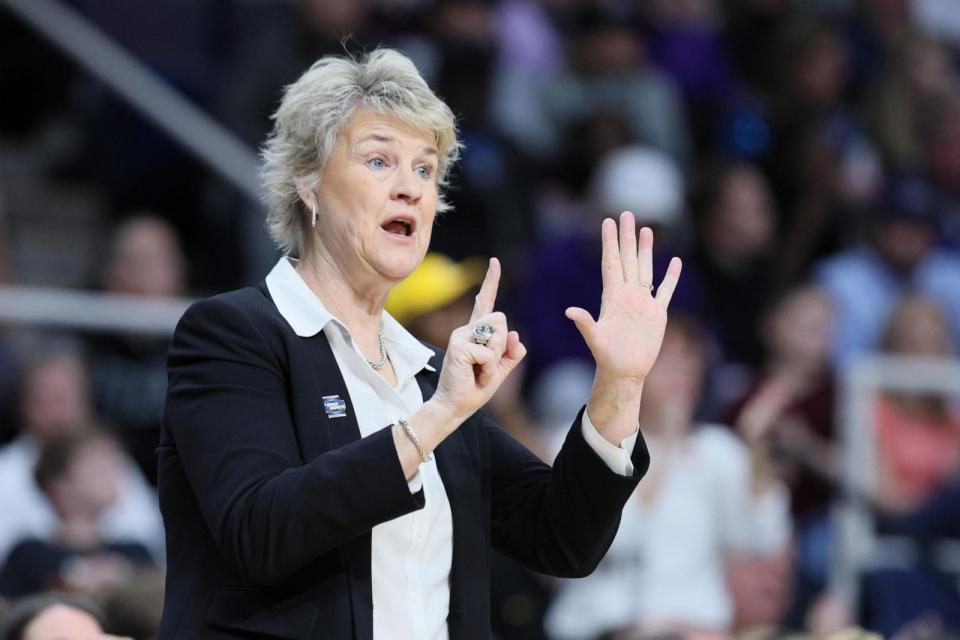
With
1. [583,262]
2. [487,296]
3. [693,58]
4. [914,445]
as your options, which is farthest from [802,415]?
[487,296]

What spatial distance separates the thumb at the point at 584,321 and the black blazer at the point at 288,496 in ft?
0.53

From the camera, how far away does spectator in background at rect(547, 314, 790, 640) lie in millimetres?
5258

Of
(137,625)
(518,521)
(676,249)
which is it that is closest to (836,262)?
(676,249)

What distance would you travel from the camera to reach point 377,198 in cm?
243

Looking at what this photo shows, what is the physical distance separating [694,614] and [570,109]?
3330 mm

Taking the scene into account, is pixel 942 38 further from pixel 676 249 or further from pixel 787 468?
pixel 787 468

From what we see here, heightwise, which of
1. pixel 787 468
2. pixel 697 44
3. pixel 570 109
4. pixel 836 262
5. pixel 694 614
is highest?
pixel 697 44

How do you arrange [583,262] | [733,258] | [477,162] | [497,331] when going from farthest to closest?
[733,258]
[477,162]
[583,262]
[497,331]

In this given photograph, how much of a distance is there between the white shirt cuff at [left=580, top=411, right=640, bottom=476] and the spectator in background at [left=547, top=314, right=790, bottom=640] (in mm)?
2763

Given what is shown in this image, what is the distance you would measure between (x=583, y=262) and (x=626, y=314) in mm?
4339

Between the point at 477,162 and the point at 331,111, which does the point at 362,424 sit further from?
the point at 477,162

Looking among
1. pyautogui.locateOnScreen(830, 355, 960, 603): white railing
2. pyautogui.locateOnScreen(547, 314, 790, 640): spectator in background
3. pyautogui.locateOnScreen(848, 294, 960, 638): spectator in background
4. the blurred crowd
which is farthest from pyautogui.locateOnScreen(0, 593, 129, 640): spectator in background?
pyautogui.locateOnScreen(830, 355, 960, 603): white railing

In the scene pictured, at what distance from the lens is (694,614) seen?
525cm

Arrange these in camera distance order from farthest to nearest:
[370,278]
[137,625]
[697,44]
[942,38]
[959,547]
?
1. [942,38]
2. [697,44]
3. [959,547]
4. [137,625]
5. [370,278]
